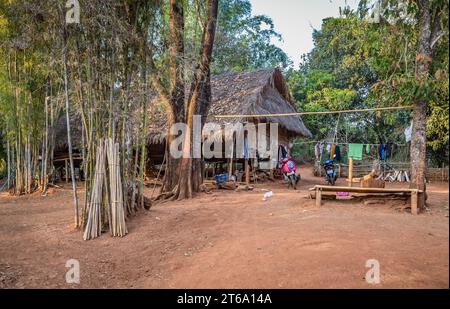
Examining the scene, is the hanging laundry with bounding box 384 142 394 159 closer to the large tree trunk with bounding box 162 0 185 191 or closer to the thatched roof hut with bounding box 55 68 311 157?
the thatched roof hut with bounding box 55 68 311 157

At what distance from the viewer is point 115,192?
15.0 feet

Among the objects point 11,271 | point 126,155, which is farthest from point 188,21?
point 11,271

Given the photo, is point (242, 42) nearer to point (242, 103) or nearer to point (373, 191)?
point (242, 103)

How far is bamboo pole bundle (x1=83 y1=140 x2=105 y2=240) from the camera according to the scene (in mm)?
4445

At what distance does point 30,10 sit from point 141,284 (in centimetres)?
437

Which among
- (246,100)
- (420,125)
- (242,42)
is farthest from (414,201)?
(242,42)

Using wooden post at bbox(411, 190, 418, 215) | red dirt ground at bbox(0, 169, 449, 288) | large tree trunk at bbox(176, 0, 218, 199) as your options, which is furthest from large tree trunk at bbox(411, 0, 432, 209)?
large tree trunk at bbox(176, 0, 218, 199)

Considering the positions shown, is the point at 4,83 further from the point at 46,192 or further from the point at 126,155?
the point at 126,155

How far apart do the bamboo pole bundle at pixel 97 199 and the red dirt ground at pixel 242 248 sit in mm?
143

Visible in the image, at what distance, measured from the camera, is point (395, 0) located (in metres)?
3.71

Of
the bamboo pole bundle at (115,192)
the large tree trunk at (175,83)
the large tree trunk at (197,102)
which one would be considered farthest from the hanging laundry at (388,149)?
the bamboo pole bundle at (115,192)

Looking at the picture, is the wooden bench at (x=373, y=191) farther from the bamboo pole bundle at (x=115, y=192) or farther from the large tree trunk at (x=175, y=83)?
the large tree trunk at (x=175, y=83)

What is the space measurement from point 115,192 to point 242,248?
2.11 meters

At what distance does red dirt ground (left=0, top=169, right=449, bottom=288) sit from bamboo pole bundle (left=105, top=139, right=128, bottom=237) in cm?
17
